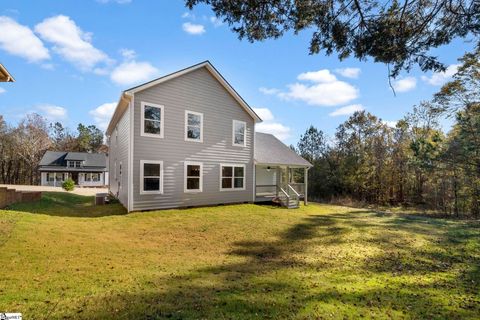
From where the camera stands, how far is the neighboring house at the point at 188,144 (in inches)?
517

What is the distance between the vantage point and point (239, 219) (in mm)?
12836

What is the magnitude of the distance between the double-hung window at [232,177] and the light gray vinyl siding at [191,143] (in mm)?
261

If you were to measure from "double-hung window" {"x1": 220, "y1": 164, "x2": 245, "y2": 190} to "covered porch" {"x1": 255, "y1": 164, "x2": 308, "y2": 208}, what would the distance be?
165 cm

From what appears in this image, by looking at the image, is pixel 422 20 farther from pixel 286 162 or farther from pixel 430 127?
pixel 430 127

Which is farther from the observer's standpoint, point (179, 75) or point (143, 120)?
point (179, 75)

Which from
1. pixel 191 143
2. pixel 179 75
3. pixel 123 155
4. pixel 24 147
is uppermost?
pixel 179 75

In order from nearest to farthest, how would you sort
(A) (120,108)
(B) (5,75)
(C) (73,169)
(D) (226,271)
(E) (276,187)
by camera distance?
(D) (226,271) < (B) (5,75) < (A) (120,108) < (E) (276,187) < (C) (73,169)

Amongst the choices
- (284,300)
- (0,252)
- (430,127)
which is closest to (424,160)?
(430,127)

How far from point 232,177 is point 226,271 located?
442 inches

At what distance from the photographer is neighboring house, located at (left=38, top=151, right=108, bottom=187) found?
3853cm

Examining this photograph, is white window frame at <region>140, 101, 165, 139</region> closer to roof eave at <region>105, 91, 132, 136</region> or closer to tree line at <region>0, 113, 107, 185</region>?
roof eave at <region>105, 91, 132, 136</region>

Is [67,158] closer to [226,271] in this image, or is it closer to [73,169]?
[73,169]

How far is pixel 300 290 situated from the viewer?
4.93 m

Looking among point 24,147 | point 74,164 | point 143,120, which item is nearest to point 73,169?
point 74,164
